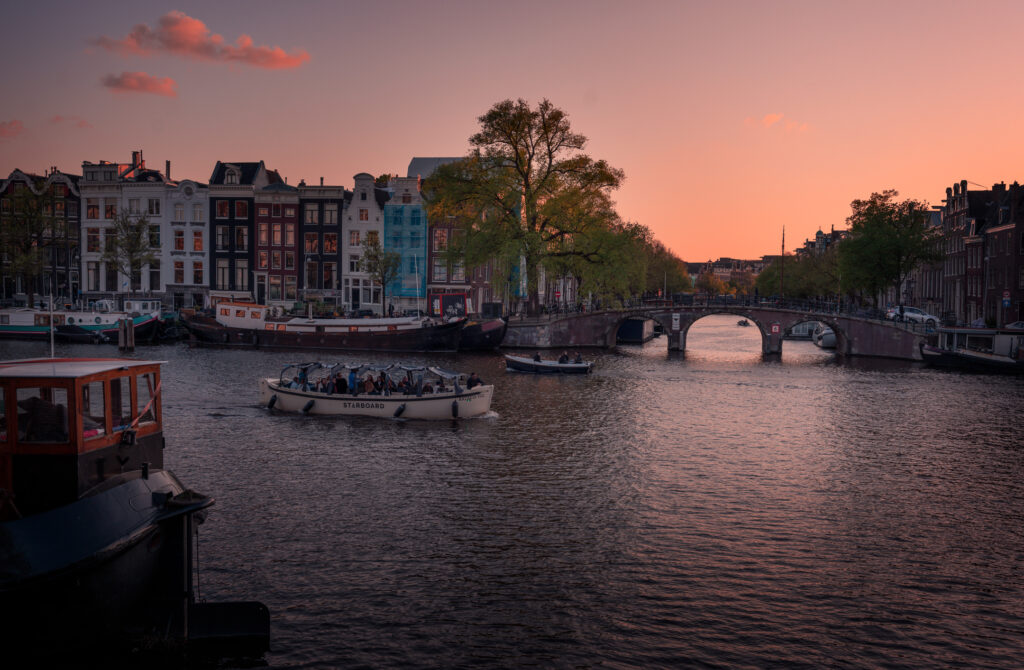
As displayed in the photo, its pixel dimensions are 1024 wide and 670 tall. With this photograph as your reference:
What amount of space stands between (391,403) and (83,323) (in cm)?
5117

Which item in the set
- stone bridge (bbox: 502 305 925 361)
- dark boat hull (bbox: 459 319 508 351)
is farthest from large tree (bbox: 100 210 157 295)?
stone bridge (bbox: 502 305 925 361)

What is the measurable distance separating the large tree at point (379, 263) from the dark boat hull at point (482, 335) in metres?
20.0

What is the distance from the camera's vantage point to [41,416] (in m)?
13.5

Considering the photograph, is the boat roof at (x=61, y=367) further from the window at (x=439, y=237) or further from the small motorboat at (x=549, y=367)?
the window at (x=439, y=237)

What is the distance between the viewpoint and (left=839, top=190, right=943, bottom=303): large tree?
81.4 metres

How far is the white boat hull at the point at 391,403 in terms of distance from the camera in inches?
1435

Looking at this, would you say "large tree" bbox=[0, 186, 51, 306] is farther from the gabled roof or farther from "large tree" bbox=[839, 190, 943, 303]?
"large tree" bbox=[839, 190, 943, 303]

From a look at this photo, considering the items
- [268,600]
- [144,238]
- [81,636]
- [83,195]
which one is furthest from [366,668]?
[83,195]

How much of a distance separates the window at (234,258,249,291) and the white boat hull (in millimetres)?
59108

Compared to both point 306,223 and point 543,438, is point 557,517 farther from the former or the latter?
point 306,223

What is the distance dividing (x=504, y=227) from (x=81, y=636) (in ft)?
196

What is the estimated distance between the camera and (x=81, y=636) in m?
12.2

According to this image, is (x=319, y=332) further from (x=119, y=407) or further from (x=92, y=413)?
(x=92, y=413)

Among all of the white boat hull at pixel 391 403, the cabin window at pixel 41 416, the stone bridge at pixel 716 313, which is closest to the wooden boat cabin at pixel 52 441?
the cabin window at pixel 41 416
